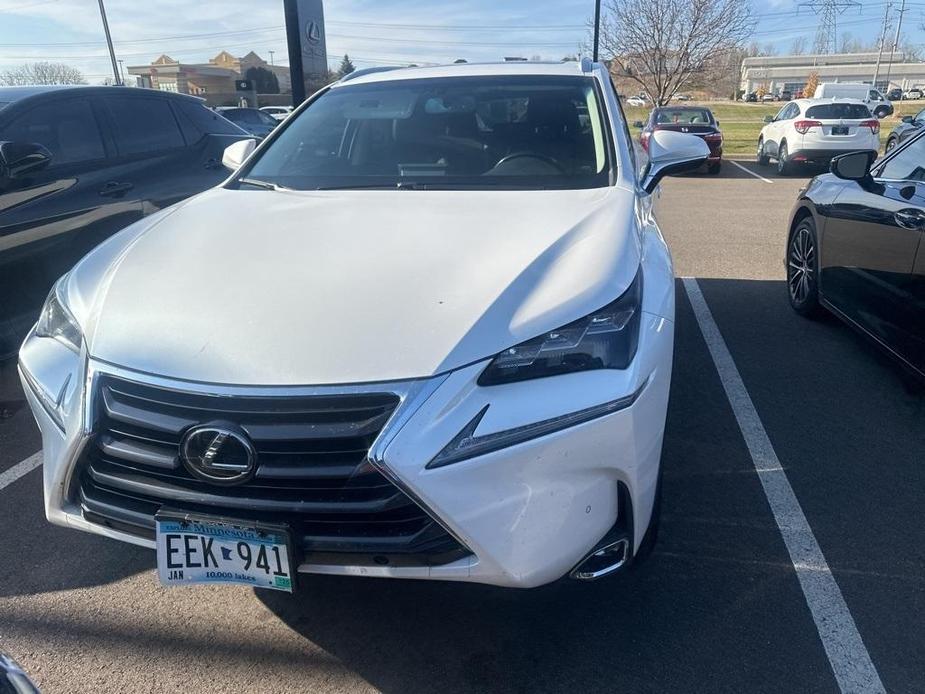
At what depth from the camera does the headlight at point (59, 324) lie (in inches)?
89.4

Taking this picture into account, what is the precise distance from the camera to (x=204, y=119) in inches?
246

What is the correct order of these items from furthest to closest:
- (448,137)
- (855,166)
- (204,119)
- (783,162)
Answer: (783,162) → (204,119) → (855,166) → (448,137)

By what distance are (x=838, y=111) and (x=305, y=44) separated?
1077 cm

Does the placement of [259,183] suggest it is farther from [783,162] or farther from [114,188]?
[783,162]

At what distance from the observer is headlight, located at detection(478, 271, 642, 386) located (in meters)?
1.96

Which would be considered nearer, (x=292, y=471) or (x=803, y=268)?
(x=292, y=471)

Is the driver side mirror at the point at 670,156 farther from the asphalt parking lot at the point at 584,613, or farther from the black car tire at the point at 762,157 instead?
the black car tire at the point at 762,157

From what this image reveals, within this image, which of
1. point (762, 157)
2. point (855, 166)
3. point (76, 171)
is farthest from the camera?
point (762, 157)

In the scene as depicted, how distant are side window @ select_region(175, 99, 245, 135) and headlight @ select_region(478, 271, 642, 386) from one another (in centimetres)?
501

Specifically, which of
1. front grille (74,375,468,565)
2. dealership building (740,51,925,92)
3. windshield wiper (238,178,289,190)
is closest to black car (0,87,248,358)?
windshield wiper (238,178,289,190)

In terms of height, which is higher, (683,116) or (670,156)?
(670,156)

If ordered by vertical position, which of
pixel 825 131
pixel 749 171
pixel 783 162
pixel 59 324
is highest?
pixel 59 324

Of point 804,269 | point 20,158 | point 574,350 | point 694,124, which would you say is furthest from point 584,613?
point 694,124

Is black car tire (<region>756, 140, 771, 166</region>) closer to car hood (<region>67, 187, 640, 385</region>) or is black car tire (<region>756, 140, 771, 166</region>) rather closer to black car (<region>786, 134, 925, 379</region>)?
black car (<region>786, 134, 925, 379</region>)
